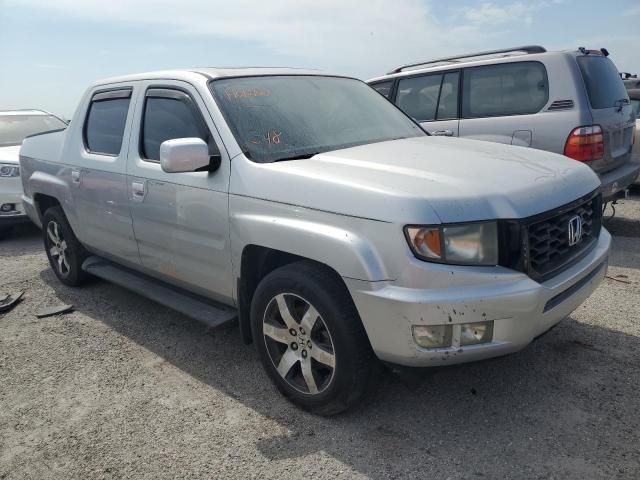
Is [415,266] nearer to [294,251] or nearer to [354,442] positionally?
[294,251]

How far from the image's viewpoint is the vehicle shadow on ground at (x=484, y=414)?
249 cm

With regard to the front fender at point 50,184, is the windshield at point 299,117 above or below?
above

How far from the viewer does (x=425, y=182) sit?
99.8 inches

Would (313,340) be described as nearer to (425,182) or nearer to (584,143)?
(425,182)

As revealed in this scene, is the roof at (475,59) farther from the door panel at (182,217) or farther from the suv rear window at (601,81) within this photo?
the door panel at (182,217)

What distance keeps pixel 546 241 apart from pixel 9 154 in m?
7.29

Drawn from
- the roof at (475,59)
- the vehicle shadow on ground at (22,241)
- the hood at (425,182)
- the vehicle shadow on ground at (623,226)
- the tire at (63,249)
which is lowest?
the vehicle shadow on ground at (623,226)

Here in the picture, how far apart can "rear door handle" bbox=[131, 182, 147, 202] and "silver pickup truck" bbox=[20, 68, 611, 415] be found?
0.04ft

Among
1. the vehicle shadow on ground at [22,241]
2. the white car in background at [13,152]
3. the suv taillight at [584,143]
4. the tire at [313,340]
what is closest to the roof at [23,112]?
the white car in background at [13,152]

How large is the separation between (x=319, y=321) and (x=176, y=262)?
1247mm

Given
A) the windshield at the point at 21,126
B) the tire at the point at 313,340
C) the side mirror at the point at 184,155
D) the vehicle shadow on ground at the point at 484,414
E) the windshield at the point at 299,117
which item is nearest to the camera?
the vehicle shadow on ground at the point at 484,414

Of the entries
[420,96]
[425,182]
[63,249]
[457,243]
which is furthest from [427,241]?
[420,96]

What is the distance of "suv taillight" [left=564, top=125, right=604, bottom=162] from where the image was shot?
5039mm

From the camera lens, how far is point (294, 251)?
2.71 metres
